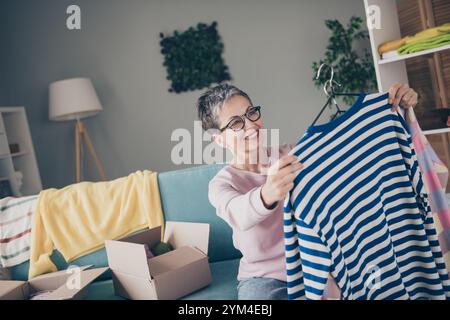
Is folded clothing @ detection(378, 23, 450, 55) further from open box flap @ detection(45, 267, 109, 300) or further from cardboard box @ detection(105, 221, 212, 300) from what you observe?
open box flap @ detection(45, 267, 109, 300)

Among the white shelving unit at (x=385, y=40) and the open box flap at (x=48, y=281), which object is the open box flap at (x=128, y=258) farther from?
the white shelving unit at (x=385, y=40)

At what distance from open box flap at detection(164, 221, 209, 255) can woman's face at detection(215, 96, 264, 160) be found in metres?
0.32

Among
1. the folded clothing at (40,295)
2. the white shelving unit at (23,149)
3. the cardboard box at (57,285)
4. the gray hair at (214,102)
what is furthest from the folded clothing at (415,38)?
the white shelving unit at (23,149)

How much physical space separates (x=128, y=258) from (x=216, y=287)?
0.27 meters

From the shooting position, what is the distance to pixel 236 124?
1170 millimetres

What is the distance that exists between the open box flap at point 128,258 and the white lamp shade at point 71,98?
1978mm

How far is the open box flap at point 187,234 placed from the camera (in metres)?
1.41

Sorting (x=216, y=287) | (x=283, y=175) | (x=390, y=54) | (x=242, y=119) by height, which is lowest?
(x=216, y=287)

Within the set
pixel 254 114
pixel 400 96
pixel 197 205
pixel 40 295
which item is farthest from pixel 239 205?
pixel 40 295

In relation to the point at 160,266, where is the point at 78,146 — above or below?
above

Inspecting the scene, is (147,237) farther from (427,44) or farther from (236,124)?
(427,44)

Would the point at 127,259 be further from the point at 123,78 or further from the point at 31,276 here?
the point at 123,78

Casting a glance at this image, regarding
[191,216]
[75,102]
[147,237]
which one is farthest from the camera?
[75,102]
